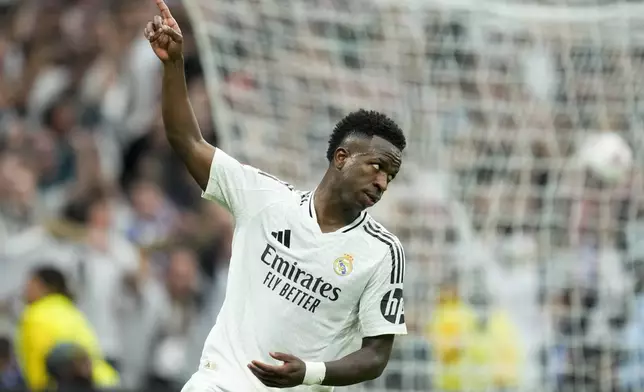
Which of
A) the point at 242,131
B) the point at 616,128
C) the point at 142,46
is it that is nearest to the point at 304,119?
the point at 242,131

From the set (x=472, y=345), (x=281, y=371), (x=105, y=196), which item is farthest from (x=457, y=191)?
(x=281, y=371)

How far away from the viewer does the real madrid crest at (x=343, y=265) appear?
17.9 feet

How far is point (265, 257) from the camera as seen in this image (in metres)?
5.50

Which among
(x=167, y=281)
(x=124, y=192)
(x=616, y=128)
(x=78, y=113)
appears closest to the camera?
(x=616, y=128)

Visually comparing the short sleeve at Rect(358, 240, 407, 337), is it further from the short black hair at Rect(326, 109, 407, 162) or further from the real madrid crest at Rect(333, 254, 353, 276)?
the short black hair at Rect(326, 109, 407, 162)

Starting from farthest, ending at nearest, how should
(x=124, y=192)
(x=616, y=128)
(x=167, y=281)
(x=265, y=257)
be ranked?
(x=124, y=192) < (x=167, y=281) < (x=616, y=128) < (x=265, y=257)

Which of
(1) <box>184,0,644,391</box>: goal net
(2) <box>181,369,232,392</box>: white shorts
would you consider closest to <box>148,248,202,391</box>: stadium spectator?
(1) <box>184,0,644,391</box>: goal net

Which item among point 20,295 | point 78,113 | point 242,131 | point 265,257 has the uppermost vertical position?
point 78,113

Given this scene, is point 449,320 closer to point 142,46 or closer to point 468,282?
point 468,282

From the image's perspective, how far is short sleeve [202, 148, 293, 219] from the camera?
5.54 m

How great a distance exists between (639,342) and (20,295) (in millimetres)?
4860

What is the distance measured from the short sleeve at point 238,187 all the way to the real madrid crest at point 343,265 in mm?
399

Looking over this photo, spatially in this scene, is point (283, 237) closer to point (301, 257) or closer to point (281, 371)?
point (301, 257)

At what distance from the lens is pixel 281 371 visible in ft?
16.3
